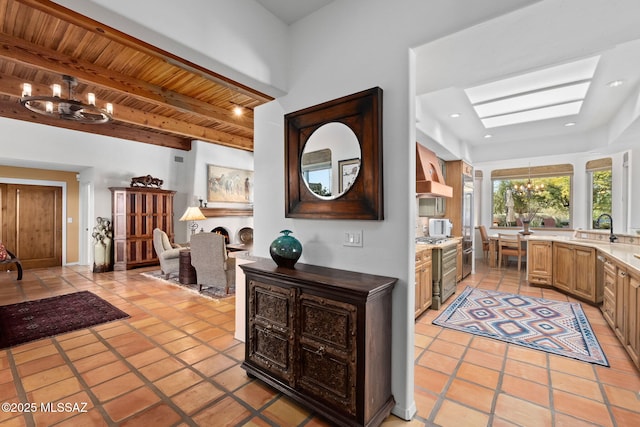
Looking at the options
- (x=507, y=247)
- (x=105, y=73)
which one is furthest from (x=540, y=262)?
(x=105, y=73)

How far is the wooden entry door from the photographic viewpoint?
20.6ft

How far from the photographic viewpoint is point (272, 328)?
2092 millimetres

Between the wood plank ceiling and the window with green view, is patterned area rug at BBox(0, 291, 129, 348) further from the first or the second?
the window with green view

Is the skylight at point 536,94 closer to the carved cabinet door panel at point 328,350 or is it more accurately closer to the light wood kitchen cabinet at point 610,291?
the light wood kitchen cabinet at point 610,291

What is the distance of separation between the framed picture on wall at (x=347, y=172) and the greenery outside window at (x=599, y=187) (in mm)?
6413

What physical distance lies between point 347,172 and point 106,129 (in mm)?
A: 6723

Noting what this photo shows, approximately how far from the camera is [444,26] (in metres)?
1.73

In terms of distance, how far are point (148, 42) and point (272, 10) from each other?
1054 millimetres

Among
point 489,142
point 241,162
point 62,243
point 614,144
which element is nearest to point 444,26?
point 614,144

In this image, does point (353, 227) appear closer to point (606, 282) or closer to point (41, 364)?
point (41, 364)

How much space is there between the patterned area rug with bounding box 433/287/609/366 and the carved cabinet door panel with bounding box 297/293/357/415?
80.7 inches

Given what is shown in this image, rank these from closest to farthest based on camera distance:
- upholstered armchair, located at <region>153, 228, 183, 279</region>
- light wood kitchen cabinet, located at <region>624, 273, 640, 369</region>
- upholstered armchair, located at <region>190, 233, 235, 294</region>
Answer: light wood kitchen cabinet, located at <region>624, 273, 640, 369</region>, upholstered armchair, located at <region>190, 233, 235, 294</region>, upholstered armchair, located at <region>153, 228, 183, 279</region>

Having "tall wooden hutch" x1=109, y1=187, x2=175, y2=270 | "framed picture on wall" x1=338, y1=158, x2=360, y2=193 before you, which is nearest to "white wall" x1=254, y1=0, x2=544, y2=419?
"framed picture on wall" x1=338, y1=158, x2=360, y2=193

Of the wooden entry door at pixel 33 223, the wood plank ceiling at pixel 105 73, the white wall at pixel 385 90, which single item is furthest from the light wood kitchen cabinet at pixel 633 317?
the wooden entry door at pixel 33 223
